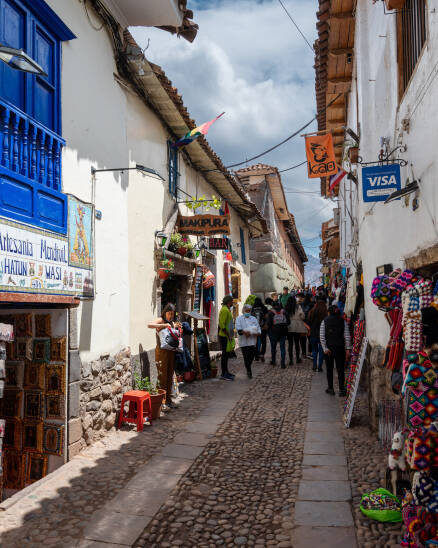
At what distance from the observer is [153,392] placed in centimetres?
729

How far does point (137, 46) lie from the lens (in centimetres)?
708

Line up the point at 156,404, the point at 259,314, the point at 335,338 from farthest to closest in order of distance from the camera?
the point at 259,314
the point at 335,338
the point at 156,404

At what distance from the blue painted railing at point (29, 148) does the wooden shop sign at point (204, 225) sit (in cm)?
444

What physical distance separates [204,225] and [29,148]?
5.15 metres

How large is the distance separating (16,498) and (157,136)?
6.75 meters

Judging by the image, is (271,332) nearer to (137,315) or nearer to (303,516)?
(137,315)

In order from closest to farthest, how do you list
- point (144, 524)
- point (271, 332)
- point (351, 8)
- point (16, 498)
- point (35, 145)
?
point (144, 524) < point (16, 498) < point (35, 145) < point (351, 8) < point (271, 332)

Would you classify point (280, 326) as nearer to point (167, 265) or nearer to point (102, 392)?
point (167, 265)

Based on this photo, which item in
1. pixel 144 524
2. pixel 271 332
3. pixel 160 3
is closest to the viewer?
pixel 144 524

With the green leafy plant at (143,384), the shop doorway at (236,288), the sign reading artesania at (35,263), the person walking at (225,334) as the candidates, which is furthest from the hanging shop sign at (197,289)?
the sign reading artesania at (35,263)

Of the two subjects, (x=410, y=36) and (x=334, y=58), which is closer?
(x=410, y=36)

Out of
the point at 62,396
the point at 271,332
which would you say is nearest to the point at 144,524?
the point at 62,396

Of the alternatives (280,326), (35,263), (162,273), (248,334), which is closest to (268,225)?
(280,326)

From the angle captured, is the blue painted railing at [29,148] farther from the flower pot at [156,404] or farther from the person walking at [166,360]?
the flower pot at [156,404]
